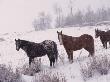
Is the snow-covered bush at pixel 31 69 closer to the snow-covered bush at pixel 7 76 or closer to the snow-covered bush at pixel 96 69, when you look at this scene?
the snow-covered bush at pixel 7 76

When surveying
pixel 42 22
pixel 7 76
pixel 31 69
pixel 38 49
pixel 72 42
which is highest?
pixel 72 42

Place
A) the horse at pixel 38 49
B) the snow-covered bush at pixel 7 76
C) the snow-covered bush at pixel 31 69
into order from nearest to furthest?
the snow-covered bush at pixel 7 76 → the snow-covered bush at pixel 31 69 → the horse at pixel 38 49

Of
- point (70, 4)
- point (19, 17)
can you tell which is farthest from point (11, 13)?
point (70, 4)

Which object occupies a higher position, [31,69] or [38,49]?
[38,49]

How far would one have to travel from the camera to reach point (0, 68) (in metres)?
9.19

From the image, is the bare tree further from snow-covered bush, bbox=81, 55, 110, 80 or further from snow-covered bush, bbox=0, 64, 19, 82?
snow-covered bush, bbox=0, 64, 19, 82

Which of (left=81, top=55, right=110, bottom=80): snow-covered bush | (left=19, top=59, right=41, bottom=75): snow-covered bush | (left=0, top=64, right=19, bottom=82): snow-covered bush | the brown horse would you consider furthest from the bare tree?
(left=0, top=64, right=19, bottom=82): snow-covered bush

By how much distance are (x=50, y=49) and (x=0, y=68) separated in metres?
3.84

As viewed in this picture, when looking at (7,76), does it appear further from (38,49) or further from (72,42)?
(72,42)

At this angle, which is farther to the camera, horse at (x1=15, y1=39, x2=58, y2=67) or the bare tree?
the bare tree

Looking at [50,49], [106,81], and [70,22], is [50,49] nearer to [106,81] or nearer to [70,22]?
[106,81]

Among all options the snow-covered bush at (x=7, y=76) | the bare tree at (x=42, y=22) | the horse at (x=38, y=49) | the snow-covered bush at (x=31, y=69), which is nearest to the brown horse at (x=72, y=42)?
the horse at (x=38, y=49)

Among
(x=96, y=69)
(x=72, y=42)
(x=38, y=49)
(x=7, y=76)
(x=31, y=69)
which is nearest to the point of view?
(x=7, y=76)

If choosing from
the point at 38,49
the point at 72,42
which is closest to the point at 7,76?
the point at 38,49
